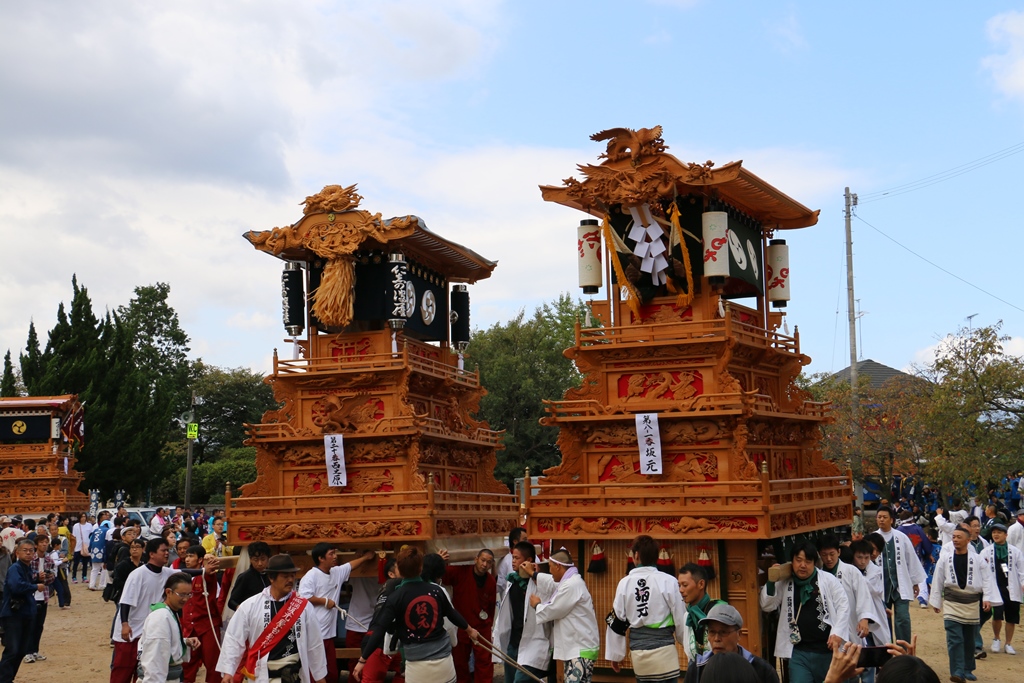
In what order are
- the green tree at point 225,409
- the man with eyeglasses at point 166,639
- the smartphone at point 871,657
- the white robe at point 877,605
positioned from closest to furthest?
the smartphone at point 871,657
the man with eyeglasses at point 166,639
the white robe at point 877,605
the green tree at point 225,409

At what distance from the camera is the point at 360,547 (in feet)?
57.3

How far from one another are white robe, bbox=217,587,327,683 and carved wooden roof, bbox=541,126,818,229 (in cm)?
890

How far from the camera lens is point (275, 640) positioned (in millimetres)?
7984

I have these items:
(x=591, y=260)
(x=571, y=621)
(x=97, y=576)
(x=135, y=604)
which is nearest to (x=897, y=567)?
(x=571, y=621)

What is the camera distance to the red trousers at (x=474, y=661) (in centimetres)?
1334

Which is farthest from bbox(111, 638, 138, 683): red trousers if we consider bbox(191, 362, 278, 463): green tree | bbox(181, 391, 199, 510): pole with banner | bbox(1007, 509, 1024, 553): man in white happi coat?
bbox(191, 362, 278, 463): green tree

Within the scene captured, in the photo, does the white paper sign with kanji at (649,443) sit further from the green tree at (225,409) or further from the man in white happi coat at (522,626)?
the green tree at (225,409)

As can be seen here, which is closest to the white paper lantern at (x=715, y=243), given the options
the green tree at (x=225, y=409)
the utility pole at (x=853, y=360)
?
the utility pole at (x=853, y=360)

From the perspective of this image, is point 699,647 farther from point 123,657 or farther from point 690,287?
point 690,287

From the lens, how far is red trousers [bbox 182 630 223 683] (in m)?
11.4

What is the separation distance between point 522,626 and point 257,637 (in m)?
4.72

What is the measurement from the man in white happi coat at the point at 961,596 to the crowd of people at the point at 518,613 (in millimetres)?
20

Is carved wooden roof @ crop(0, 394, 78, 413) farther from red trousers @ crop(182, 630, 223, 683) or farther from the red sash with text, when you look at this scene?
the red sash with text

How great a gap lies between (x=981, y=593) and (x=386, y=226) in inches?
426
